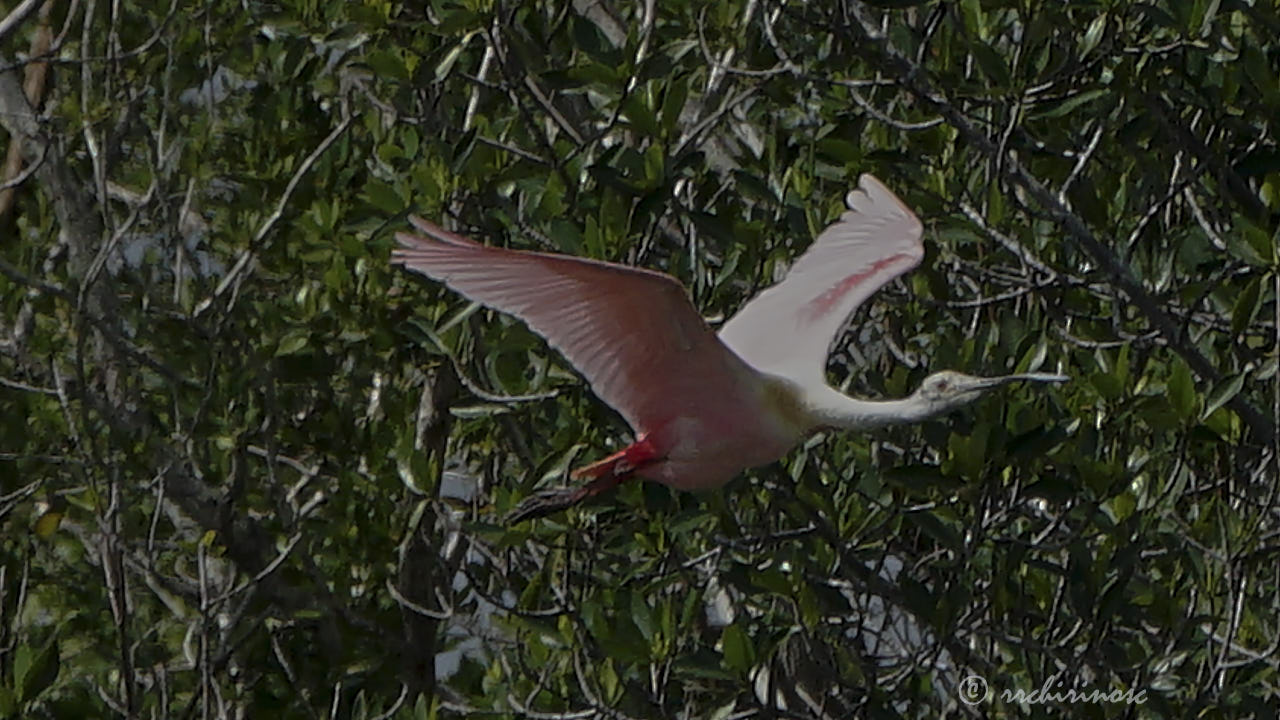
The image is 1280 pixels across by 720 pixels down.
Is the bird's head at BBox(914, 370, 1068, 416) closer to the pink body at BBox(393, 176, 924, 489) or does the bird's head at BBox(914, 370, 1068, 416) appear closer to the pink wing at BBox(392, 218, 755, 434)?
the pink body at BBox(393, 176, 924, 489)

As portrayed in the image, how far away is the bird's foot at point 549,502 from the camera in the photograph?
14.8ft

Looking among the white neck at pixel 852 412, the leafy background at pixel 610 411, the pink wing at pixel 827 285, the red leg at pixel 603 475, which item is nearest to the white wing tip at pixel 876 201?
the pink wing at pixel 827 285

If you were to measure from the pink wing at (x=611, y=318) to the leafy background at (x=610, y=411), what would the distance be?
289mm

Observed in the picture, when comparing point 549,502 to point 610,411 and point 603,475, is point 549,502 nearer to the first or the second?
point 603,475

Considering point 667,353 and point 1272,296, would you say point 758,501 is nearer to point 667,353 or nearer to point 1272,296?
point 667,353

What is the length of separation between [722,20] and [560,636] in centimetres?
151

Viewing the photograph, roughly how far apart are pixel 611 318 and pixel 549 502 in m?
0.45

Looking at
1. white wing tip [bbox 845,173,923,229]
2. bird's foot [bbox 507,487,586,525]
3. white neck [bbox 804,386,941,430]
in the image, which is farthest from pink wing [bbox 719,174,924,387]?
bird's foot [bbox 507,487,586,525]

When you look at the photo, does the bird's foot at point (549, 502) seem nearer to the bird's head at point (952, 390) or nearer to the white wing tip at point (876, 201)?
the bird's head at point (952, 390)

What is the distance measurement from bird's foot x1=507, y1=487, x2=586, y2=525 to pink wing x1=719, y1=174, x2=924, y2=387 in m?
0.48

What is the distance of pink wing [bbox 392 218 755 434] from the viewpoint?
3.99 meters

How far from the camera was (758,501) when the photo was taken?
497 centimetres

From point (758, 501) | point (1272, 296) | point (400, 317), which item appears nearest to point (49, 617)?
point (400, 317)

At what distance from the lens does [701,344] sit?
170 inches
